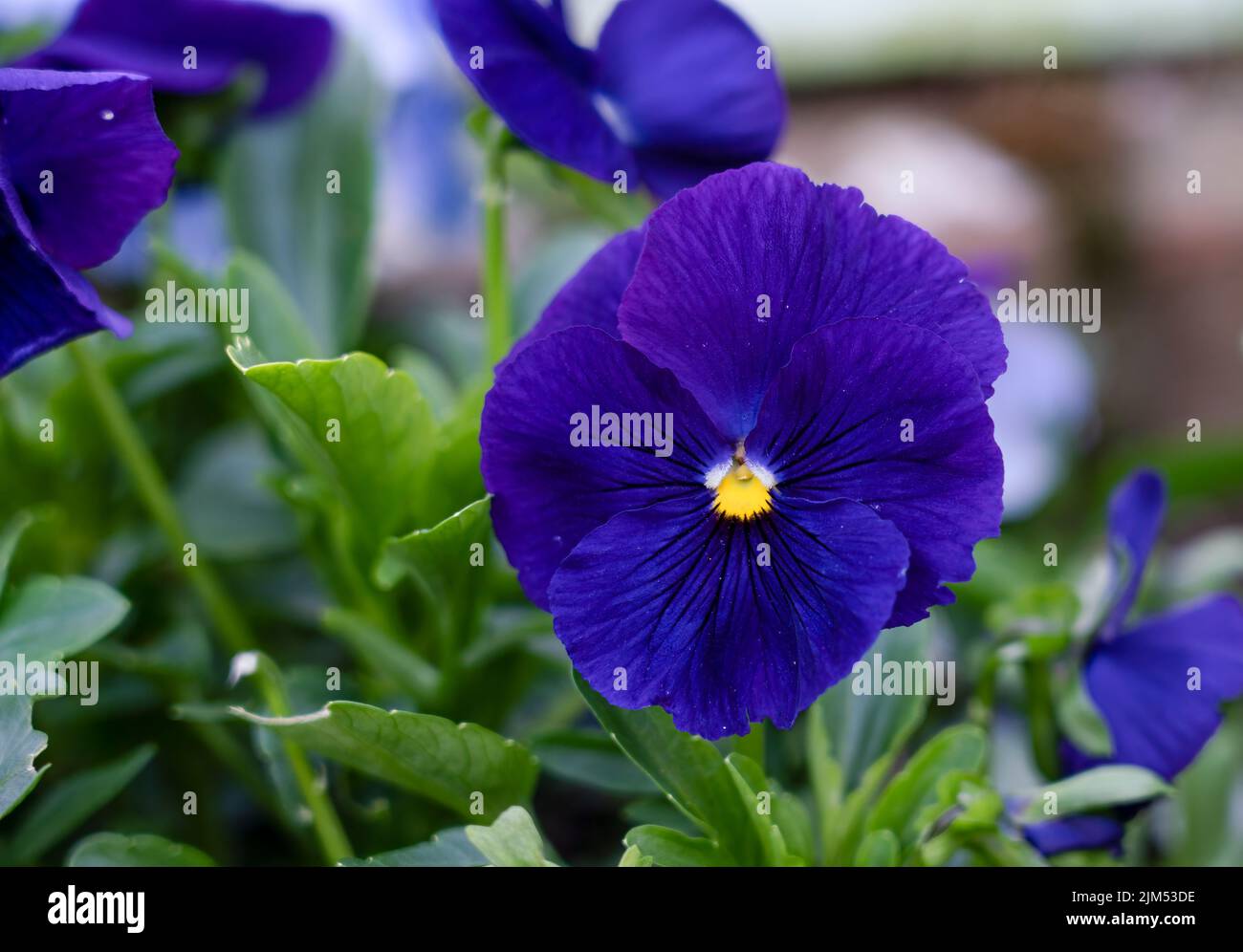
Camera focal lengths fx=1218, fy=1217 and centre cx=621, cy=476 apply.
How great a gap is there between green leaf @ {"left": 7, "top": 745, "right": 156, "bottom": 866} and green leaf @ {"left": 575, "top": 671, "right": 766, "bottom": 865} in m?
0.30

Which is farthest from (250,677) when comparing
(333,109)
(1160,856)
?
(1160,856)

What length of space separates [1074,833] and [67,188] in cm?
62

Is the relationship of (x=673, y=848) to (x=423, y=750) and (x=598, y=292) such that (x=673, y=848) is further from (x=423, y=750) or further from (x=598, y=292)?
(x=598, y=292)

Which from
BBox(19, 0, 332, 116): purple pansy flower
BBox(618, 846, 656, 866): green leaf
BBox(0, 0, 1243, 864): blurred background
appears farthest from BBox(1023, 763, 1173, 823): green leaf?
BBox(19, 0, 332, 116): purple pansy flower

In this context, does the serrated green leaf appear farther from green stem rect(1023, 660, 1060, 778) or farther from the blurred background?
the blurred background

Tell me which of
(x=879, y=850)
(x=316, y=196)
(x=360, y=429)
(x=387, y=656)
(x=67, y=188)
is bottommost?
(x=879, y=850)

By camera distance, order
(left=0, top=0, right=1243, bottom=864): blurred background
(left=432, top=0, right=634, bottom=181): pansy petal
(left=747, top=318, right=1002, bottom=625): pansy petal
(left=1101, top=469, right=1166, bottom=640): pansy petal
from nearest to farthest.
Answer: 1. (left=747, top=318, right=1002, bottom=625): pansy petal
2. (left=432, top=0, right=634, bottom=181): pansy petal
3. (left=1101, top=469, right=1166, bottom=640): pansy petal
4. (left=0, top=0, right=1243, bottom=864): blurred background

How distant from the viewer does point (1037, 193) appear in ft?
6.34

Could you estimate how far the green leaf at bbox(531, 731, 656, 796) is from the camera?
691 mm

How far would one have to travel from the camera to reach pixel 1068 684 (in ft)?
2.60

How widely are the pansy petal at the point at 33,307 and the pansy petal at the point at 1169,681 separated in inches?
22.7

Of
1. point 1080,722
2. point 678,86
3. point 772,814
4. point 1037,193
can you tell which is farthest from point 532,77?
point 1037,193

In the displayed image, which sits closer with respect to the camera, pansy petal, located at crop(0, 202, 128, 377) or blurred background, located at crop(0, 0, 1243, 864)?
pansy petal, located at crop(0, 202, 128, 377)
